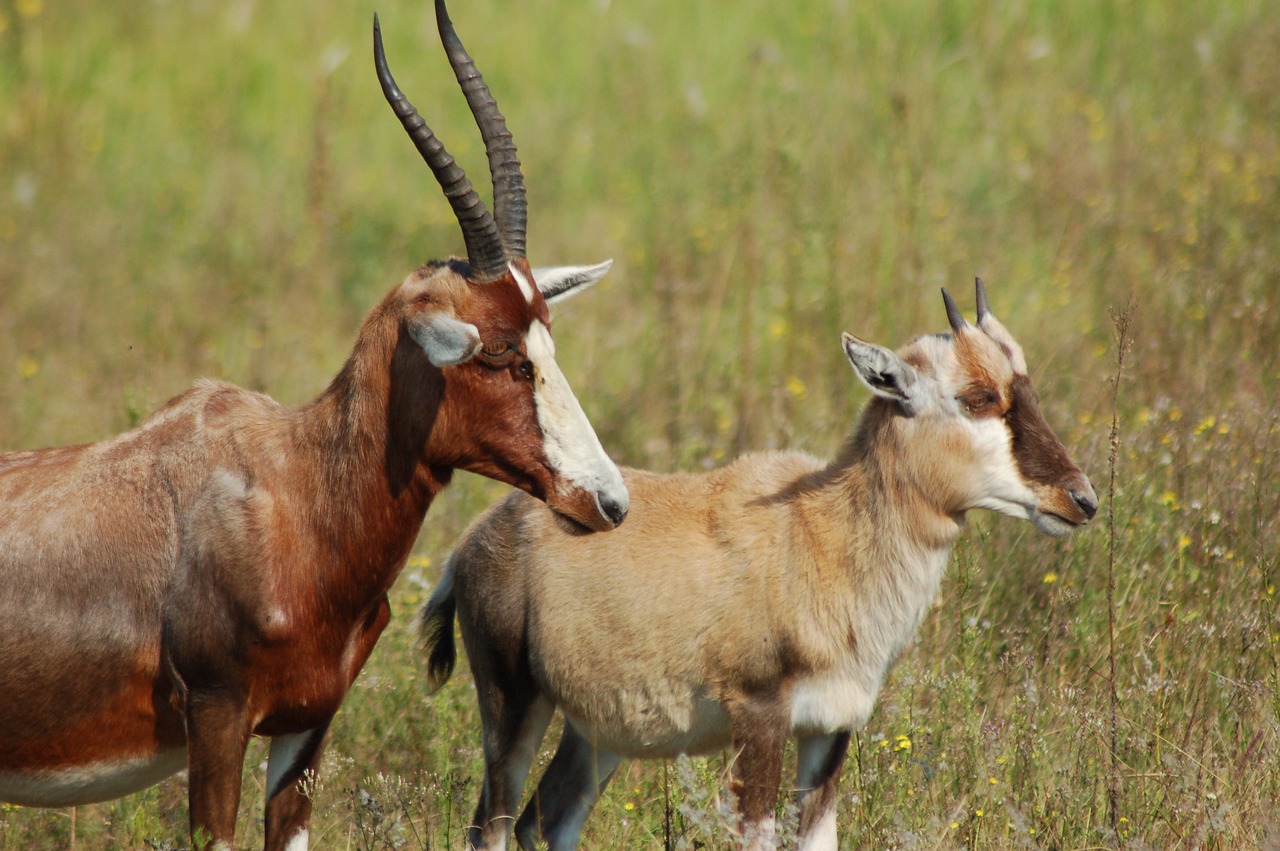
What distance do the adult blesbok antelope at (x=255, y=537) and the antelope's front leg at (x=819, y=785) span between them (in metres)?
1.52

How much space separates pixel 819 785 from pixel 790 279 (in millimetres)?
5353

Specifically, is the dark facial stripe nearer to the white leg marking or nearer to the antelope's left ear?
the white leg marking

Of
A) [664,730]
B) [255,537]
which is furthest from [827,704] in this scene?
[255,537]

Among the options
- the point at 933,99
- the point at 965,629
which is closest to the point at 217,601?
the point at 965,629

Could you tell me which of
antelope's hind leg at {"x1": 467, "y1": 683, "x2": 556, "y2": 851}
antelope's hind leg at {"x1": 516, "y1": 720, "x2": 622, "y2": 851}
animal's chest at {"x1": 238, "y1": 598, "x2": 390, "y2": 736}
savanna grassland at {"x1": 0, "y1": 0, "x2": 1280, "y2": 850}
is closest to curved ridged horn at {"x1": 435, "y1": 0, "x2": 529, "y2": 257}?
animal's chest at {"x1": 238, "y1": 598, "x2": 390, "y2": 736}

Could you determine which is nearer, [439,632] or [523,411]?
[523,411]

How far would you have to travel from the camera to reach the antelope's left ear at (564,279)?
4.94 m

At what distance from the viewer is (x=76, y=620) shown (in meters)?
4.46

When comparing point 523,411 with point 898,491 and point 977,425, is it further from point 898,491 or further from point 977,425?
point 977,425

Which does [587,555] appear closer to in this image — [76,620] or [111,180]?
[76,620]

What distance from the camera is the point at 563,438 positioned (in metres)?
4.46

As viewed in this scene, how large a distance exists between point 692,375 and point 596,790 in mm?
4389

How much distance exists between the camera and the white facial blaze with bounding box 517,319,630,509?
443 centimetres

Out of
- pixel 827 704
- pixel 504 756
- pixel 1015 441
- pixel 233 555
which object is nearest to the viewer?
pixel 233 555
